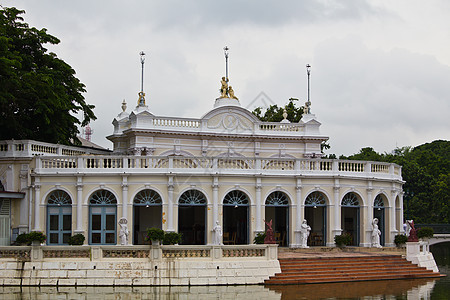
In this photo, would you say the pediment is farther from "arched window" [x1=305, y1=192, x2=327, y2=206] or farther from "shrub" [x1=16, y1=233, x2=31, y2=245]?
"shrub" [x1=16, y1=233, x2=31, y2=245]

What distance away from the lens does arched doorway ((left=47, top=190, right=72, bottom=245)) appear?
1120 inches

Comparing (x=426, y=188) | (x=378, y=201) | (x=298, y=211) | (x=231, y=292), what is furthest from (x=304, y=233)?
(x=426, y=188)

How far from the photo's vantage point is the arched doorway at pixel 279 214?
2973 cm

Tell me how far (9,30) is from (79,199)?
36.6 ft

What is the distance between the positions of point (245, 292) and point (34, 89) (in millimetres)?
14848

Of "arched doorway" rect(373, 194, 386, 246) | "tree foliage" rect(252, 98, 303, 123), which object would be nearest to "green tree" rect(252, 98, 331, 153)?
"tree foliage" rect(252, 98, 303, 123)

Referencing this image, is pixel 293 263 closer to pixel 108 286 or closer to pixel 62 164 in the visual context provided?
pixel 108 286

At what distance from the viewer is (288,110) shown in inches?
1948

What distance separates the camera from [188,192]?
28750mm

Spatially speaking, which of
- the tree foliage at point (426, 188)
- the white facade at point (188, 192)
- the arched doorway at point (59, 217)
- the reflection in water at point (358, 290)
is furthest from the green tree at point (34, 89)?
the tree foliage at point (426, 188)

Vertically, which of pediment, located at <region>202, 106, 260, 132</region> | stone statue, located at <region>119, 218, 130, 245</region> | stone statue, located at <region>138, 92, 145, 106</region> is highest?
stone statue, located at <region>138, 92, 145, 106</region>

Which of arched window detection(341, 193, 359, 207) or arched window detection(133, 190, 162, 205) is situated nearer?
arched window detection(133, 190, 162, 205)

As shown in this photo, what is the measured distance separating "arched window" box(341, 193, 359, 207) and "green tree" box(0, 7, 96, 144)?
1389cm

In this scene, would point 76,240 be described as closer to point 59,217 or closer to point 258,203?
point 59,217
